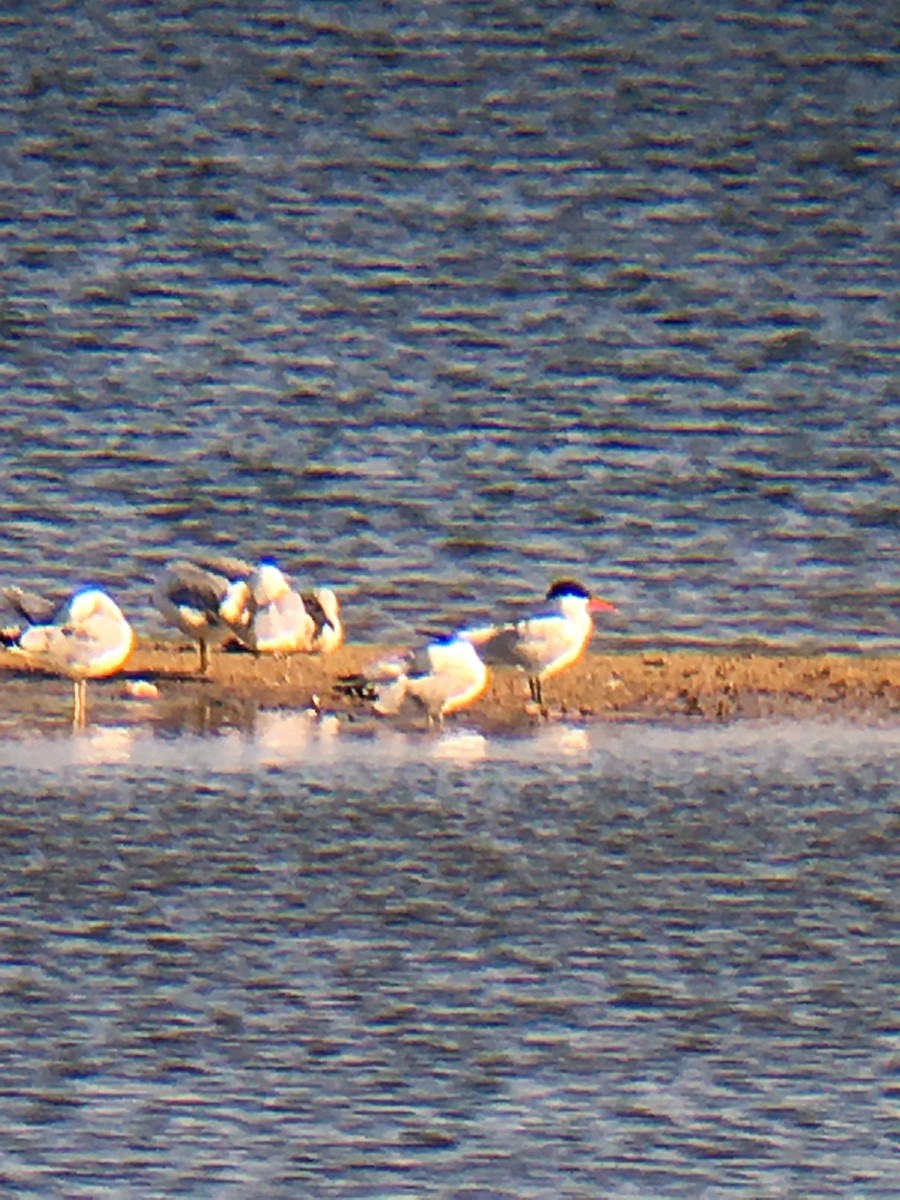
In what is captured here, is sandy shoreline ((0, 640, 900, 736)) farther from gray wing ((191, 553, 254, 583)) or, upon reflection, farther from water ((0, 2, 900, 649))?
water ((0, 2, 900, 649))

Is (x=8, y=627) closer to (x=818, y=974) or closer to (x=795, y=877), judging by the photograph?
(x=795, y=877)

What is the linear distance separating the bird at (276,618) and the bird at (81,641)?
2.11 feet

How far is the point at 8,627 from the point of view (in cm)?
1683

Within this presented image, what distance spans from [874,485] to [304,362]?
4.67 metres

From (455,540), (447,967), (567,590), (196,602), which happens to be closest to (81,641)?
(196,602)

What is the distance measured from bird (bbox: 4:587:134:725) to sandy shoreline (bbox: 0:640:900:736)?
14 cm

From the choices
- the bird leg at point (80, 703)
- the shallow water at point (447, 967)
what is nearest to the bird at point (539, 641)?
the shallow water at point (447, 967)

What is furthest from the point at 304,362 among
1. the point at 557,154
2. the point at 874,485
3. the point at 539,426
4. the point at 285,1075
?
the point at 285,1075

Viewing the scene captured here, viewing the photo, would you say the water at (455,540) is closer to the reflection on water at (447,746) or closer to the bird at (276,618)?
the reflection on water at (447,746)

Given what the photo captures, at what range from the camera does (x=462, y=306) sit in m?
26.8

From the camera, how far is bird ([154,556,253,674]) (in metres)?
16.9

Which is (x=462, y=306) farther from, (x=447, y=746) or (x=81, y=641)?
(x=447, y=746)

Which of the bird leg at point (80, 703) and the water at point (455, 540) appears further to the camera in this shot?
the bird leg at point (80, 703)

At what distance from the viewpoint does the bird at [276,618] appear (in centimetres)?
1688
